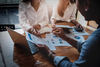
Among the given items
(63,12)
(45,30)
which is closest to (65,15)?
(63,12)

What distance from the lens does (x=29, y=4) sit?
0.86 m

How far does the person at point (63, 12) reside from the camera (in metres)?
0.67

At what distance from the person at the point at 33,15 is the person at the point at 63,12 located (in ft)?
0.48

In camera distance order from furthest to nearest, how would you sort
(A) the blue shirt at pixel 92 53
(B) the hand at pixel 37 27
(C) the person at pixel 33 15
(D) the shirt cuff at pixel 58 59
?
(B) the hand at pixel 37 27 < (C) the person at pixel 33 15 < (D) the shirt cuff at pixel 58 59 < (A) the blue shirt at pixel 92 53

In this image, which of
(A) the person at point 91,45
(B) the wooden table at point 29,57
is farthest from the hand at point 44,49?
(A) the person at point 91,45

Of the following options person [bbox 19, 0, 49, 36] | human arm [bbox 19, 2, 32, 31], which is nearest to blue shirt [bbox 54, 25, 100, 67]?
person [bbox 19, 0, 49, 36]

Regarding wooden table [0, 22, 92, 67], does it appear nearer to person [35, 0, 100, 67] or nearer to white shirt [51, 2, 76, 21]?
person [35, 0, 100, 67]

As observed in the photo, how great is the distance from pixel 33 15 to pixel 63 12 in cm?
40

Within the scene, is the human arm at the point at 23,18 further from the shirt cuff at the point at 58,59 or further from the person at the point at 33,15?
the shirt cuff at the point at 58,59

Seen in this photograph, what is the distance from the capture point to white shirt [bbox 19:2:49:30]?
0.87 m

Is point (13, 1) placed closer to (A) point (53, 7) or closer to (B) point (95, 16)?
(A) point (53, 7)

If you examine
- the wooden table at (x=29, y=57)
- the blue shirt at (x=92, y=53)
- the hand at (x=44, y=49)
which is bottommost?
the wooden table at (x=29, y=57)

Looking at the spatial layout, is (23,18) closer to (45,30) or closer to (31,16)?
(31,16)

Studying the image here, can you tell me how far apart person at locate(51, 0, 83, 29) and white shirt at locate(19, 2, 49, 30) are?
0.50 feet
